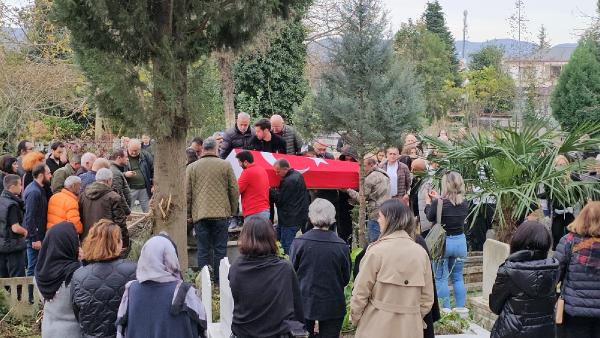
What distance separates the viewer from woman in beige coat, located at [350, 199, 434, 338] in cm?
536

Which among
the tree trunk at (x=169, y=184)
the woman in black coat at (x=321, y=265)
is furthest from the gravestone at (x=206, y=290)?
the tree trunk at (x=169, y=184)

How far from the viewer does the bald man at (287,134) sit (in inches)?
468

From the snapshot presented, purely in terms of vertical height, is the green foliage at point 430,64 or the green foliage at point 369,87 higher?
the green foliage at point 430,64

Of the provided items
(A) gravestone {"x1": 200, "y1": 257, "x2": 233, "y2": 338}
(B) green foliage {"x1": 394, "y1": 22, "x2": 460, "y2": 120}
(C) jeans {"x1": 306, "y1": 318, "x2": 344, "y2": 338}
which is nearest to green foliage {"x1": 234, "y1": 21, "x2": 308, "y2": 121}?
(A) gravestone {"x1": 200, "y1": 257, "x2": 233, "y2": 338}

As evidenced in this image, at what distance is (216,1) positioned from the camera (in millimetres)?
8266

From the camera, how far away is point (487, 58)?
44.5 meters

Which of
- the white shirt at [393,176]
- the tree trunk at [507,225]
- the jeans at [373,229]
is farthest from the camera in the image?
the white shirt at [393,176]

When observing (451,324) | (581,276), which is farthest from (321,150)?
(581,276)

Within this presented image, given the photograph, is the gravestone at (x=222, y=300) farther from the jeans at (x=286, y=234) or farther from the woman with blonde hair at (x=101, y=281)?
the jeans at (x=286, y=234)

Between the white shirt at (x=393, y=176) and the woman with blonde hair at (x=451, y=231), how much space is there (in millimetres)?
2413

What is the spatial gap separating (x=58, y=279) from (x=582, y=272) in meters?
4.48

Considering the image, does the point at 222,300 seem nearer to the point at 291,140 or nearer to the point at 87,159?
the point at 87,159

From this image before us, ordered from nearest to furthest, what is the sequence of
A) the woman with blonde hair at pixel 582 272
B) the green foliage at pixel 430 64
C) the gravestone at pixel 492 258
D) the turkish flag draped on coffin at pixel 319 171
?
the woman with blonde hair at pixel 582 272
the gravestone at pixel 492 258
the turkish flag draped on coffin at pixel 319 171
the green foliage at pixel 430 64

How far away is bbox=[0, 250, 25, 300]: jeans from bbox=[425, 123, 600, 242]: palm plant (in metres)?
5.50
